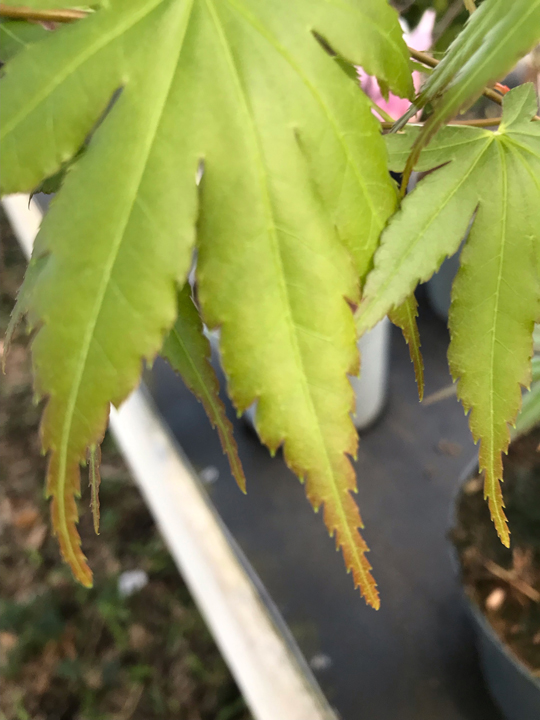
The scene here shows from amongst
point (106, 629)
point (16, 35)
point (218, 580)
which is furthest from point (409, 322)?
point (106, 629)

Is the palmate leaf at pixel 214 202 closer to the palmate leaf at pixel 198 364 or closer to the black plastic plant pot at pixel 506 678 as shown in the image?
the palmate leaf at pixel 198 364

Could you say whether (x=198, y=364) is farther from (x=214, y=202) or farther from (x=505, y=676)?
(x=505, y=676)

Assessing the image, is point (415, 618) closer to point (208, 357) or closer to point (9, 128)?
point (208, 357)

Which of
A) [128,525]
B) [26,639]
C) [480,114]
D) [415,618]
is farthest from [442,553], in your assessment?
[480,114]

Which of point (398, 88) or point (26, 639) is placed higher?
point (398, 88)

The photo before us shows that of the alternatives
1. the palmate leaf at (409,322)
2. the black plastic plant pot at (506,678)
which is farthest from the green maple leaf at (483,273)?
the black plastic plant pot at (506,678)
